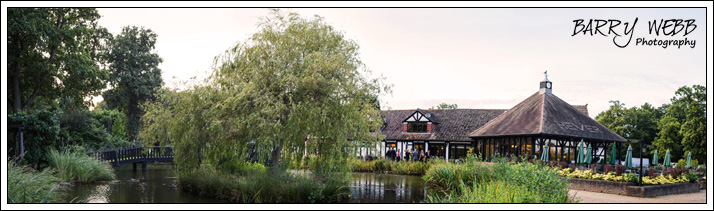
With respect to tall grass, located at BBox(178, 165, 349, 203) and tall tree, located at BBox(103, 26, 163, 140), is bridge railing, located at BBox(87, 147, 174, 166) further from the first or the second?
tall tree, located at BBox(103, 26, 163, 140)

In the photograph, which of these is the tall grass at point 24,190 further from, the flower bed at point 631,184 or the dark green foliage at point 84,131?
the dark green foliage at point 84,131

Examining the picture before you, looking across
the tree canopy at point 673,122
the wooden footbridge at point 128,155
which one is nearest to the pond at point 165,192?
the wooden footbridge at point 128,155

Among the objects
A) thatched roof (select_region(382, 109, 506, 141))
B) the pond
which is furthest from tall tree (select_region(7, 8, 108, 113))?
thatched roof (select_region(382, 109, 506, 141))

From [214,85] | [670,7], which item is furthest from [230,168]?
[670,7]

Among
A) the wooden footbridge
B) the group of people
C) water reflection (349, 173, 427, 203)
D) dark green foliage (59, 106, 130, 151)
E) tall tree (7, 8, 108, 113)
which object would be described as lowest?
water reflection (349, 173, 427, 203)

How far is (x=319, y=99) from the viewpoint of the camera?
44.7 feet

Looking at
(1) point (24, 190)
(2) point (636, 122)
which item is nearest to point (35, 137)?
(1) point (24, 190)

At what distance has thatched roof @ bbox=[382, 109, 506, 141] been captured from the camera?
114ft

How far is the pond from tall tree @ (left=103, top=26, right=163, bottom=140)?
19.2 m

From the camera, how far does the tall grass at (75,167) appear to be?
16766 millimetres

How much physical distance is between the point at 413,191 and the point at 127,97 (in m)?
28.7

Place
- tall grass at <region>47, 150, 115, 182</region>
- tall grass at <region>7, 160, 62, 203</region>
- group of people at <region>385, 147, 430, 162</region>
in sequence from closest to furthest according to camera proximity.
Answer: tall grass at <region>7, 160, 62, 203</region>, tall grass at <region>47, 150, 115, 182</region>, group of people at <region>385, 147, 430, 162</region>

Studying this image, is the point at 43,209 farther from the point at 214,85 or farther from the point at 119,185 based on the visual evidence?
the point at 119,185

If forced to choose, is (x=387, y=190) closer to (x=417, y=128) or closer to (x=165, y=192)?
(x=165, y=192)
